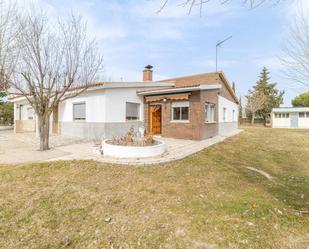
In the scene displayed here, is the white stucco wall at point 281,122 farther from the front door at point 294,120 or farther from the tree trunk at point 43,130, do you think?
the tree trunk at point 43,130

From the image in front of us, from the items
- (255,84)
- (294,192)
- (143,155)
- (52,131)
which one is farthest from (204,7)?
(255,84)

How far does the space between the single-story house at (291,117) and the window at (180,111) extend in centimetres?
3243

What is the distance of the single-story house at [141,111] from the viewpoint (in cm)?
1373

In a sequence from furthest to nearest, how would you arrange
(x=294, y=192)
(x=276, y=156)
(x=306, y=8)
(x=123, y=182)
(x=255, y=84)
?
1. (x=255, y=84)
2. (x=276, y=156)
3. (x=306, y=8)
4. (x=123, y=182)
5. (x=294, y=192)

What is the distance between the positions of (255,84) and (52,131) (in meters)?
49.4

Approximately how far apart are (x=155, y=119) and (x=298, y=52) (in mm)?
10867

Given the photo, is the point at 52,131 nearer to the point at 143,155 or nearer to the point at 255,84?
the point at 143,155

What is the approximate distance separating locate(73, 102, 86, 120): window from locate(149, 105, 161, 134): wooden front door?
5.49 m

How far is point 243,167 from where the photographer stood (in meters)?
8.36

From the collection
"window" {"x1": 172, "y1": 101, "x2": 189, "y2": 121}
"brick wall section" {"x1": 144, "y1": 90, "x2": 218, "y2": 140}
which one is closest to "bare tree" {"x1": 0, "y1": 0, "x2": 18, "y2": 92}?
"brick wall section" {"x1": 144, "y1": 90, "x2": 218, "y2": 140}

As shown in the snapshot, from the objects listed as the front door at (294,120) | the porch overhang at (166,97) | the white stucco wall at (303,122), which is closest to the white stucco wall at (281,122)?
the front door at (294,120)

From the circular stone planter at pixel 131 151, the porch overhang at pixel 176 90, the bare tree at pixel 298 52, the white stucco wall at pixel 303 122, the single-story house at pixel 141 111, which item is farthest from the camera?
the white stucco wall at pixel 303 122

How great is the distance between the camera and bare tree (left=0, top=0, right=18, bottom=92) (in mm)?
9078

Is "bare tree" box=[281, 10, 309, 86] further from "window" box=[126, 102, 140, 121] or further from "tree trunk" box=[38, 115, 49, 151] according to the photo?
"tree trunk" box=[38, 115, 49, 151]
